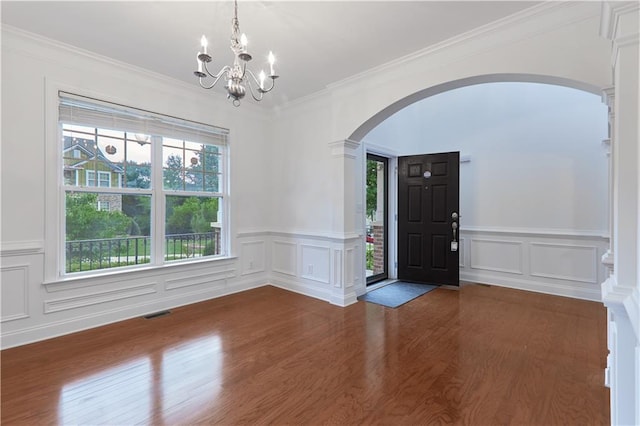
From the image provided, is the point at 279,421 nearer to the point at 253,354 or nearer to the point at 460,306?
the point at 253,354

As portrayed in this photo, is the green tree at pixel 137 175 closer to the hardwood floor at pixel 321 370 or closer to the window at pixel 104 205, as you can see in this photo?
the window at pixel 104 205

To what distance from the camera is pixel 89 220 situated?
320 cm

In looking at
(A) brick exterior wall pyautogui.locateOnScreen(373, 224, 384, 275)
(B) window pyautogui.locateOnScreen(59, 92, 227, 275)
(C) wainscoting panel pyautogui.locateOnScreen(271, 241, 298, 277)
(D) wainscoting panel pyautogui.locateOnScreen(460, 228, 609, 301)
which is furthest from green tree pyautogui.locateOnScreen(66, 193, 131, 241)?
(D) wainscoting panel pyautogui.locateOnScreen(460, 228, 609, 301)

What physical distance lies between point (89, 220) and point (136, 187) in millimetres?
565

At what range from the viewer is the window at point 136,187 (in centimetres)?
310

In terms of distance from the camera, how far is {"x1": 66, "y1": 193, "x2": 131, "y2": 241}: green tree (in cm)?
309

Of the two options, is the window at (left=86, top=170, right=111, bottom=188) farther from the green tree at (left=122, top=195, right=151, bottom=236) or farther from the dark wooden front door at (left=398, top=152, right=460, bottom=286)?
the dark wooden front door at (left=398, top=152, right=460, bottom=286)

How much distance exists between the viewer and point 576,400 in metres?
1.95

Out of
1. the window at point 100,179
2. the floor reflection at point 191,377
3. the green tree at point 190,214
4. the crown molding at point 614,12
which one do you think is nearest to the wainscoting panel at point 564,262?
the crown molding at point 614,12

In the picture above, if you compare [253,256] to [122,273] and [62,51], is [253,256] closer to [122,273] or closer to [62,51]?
[122,273]

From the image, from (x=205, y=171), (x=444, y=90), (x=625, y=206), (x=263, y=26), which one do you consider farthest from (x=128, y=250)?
(x=625, y=206)

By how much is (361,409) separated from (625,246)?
5.19 ft

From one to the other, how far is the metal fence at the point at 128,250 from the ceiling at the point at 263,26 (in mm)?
1923

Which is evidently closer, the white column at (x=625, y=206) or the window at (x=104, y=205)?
the white column at (x=625, y=206)
